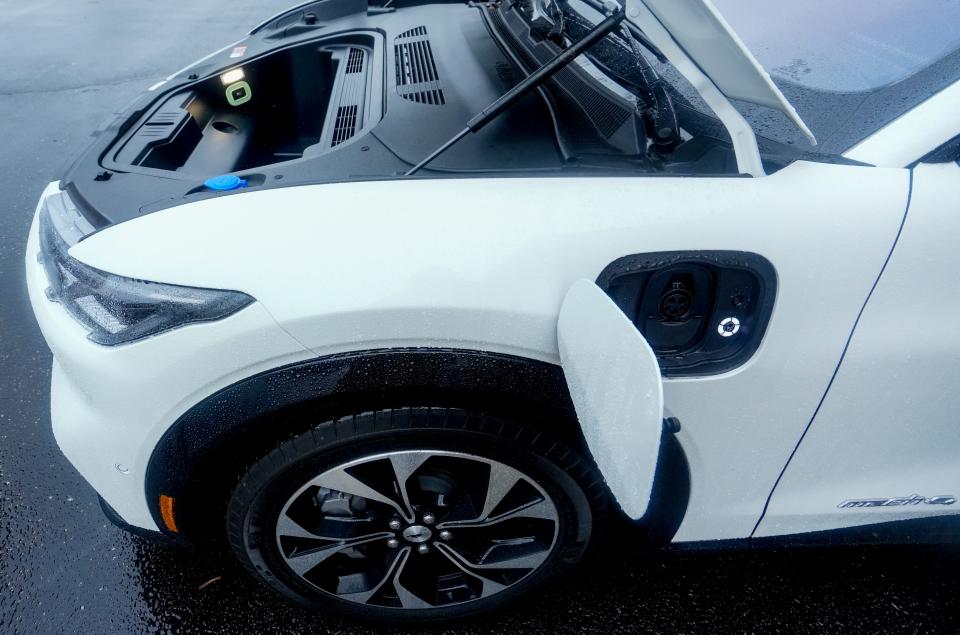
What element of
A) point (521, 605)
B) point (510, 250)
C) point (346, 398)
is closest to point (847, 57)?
point (510, 250)

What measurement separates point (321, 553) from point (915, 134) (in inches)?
53.8

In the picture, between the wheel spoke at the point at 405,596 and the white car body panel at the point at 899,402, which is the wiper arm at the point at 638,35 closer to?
the white car body panel at the point at 899,402

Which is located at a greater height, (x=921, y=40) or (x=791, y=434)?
(x=921, y=40)

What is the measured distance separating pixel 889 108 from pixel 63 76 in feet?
17.8

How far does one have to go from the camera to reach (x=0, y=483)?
2.02m

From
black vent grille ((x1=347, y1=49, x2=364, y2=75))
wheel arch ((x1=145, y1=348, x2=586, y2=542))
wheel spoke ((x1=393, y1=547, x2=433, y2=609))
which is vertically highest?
black vent grille ((x1=347, y1=49, x2=364, y2=75))

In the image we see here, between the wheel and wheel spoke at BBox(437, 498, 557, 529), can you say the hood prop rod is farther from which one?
wheel spoke at BBox(437, 498, 557, 529)

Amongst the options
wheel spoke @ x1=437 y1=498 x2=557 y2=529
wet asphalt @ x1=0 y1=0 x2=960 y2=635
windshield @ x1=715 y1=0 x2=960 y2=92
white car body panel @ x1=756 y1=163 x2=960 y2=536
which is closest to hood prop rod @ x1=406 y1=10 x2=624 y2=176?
windshield @ x1=715 y1=0 x2=960 y2=92

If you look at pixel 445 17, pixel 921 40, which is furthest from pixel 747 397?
pixel 445 17

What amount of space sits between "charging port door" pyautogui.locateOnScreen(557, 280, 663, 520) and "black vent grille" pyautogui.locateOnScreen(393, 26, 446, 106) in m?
0.80

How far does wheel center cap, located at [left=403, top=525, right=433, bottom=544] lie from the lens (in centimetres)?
142

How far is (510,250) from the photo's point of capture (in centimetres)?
110

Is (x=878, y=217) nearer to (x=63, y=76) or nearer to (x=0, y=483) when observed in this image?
(x=0, y=483)

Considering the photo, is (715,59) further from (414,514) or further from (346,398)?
(414,514)
